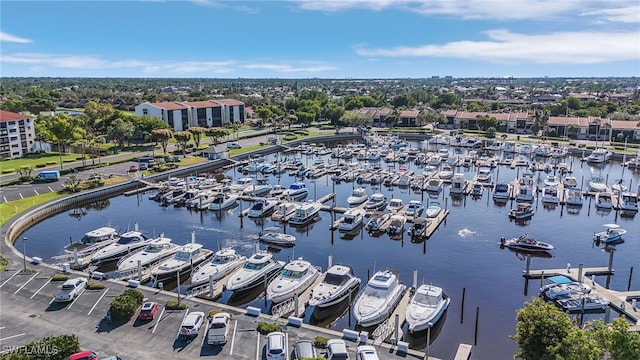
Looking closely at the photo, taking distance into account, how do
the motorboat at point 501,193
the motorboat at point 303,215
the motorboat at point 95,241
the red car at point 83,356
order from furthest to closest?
the motorboat at point 501,193 < the motorboat at point 303,215 < the motorboat at point 95,241 < the red car at point 83,356

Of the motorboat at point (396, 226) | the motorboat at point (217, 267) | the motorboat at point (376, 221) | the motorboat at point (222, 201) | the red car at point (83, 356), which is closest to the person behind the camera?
the red car at point (83, 356)

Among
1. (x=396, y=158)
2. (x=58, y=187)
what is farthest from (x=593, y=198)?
(x=58, y=187)

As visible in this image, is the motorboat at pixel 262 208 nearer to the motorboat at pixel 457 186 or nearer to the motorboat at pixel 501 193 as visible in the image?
the motorboat at pixel 457 186

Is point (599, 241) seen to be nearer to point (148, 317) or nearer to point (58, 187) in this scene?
point (148, 317)

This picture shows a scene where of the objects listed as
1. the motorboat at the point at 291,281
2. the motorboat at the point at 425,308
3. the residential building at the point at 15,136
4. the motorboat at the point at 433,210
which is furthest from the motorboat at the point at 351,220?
the residential building at the point at 15,136

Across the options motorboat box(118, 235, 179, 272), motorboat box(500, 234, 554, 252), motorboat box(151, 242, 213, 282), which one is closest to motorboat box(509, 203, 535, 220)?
motorboat box(500, 234, 554, 252)

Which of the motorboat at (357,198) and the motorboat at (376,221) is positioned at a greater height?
the motorboat at (357,198)
